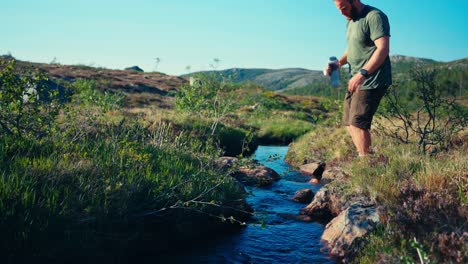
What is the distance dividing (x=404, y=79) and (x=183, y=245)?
6.49 meters

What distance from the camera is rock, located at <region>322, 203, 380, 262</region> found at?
434 centimetres

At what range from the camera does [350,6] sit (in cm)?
582

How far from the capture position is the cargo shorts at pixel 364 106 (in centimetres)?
573

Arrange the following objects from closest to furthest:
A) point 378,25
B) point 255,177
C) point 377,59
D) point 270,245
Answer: point 270,245, point 377,59, point 378,25, point 255,177

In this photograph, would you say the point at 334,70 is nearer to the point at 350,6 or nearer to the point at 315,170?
the point at 350,6

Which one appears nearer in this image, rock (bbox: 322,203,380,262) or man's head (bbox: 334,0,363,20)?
rock (bbox: 322,203,380,262)

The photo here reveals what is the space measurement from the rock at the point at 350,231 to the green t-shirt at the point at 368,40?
6.47 feet

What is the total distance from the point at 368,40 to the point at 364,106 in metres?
1.03

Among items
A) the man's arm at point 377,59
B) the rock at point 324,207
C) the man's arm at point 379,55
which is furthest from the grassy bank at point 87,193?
the man's arm at point 379,55

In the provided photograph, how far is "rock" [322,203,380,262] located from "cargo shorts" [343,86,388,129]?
1.45 m

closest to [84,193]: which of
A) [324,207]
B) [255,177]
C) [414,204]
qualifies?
[414,204]

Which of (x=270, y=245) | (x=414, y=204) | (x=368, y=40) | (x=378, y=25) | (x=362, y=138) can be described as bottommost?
(x=270, y=245)

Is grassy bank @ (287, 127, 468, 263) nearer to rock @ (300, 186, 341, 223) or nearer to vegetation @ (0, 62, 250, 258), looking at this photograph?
rock @ (300, 186, 341, 223)

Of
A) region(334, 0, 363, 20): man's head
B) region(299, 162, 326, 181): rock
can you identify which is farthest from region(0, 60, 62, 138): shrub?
region(299, 162, 326, 181): rock
